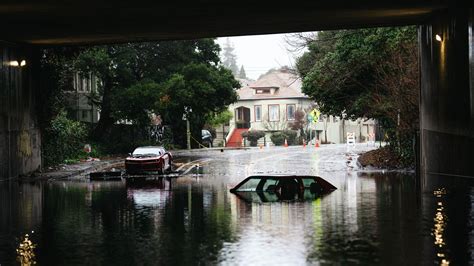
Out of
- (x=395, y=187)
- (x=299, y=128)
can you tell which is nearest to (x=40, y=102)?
(x=395, y=187)

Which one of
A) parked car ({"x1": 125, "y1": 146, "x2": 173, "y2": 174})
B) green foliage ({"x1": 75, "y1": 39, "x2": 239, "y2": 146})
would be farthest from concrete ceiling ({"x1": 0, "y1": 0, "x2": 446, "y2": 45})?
green foliage ({"x1": 75, "y1": 39, "x2": 239, "y2": 146})

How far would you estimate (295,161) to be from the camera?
46250mm

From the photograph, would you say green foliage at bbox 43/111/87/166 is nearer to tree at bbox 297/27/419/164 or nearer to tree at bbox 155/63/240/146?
tree at bbox 155/63/240/146

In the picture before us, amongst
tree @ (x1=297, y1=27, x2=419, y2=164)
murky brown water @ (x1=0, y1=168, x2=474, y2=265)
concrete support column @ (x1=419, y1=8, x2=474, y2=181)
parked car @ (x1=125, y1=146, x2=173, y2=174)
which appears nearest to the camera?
murky brown water @ (x1=0, y1=168, x2=474, y2=265)

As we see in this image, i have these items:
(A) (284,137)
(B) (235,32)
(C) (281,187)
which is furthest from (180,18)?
(A) (284,137)

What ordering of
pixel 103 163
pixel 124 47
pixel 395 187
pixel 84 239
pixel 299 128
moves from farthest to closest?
pixel 299 128
pixel 124 47
pixel 103 163
pixel 395 187
pixel 84 239

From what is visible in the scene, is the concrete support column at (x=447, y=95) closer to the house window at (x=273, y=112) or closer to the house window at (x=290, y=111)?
the house window at (x=290, y=111)

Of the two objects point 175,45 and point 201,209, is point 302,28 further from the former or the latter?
point 175,45

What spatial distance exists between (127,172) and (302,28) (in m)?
10.7

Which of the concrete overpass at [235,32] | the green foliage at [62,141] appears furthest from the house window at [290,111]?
the concrete overpass at [235,32]

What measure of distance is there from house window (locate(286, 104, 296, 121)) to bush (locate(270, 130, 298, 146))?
632 centimetres

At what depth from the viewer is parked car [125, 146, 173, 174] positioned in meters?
37.5

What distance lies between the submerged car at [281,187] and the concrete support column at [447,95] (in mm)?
4603

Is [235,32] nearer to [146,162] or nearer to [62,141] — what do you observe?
[146,162]
